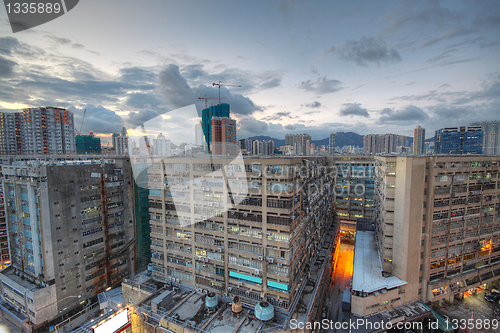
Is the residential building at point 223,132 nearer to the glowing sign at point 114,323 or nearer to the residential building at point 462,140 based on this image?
the glowing sign at point 114,323

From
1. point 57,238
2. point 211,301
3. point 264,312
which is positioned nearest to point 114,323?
point 211,301

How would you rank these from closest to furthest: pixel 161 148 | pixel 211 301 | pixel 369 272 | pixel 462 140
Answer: pixel 211 301, pixel 369 272, pixel 161 148, pixel 462 140

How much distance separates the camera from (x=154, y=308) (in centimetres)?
2627

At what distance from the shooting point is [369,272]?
31.4 metres

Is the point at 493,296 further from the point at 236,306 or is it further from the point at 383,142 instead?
the point at 383,142

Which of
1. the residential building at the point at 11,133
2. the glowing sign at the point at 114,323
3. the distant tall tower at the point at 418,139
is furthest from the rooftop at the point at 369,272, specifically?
the residential building at the point at 11,133

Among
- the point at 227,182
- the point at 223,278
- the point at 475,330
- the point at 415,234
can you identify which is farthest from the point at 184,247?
the point at 475,330

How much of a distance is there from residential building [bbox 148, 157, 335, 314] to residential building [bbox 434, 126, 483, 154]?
7367cm

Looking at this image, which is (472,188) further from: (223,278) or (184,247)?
(184,247)

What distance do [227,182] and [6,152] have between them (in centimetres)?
9538

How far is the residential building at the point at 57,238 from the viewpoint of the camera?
30.8 metres

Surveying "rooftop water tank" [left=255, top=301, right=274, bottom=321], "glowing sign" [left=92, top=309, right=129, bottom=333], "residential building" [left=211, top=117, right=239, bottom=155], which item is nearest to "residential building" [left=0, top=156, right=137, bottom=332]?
"glowing sign" [left=92, top=309, right=129, bottom=333]

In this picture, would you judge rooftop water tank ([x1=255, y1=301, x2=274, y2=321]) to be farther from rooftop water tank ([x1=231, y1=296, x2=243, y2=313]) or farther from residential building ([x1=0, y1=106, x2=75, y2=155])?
residential building ([x1=0, y1=106, x2=75, y2=155])

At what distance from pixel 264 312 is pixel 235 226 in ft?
33.4
